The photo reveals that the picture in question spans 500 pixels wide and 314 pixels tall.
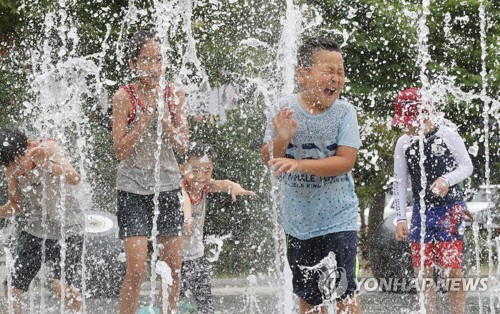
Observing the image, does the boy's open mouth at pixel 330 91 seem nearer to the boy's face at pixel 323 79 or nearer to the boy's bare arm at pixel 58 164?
the boy's face at pixel 323 79

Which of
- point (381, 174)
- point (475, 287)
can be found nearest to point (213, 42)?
point (381, 174)

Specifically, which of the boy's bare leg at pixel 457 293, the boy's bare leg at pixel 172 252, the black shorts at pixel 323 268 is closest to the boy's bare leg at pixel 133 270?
the boy's bare leg at pixel 172 252

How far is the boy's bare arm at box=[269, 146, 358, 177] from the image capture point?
12.2 feet

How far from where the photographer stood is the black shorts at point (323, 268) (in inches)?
158

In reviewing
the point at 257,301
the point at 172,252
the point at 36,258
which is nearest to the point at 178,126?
the point at 172,252

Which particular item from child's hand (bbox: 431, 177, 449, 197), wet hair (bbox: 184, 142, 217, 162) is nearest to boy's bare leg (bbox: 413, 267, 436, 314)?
child's hand (bbox: 431, 177, 449, 197)

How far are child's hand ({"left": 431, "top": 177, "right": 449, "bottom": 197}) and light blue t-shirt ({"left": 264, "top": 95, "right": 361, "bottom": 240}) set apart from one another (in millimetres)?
880

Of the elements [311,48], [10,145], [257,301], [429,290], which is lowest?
[257,301]

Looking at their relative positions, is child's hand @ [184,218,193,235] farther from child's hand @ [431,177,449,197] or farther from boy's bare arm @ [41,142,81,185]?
child's hand @ [431,177,449,197]

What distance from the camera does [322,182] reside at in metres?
4.08

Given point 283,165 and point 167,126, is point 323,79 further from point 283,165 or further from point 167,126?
point 167,126

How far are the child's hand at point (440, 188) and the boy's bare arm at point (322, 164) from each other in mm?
987

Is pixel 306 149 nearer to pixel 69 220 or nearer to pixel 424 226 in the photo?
pixel 424 226

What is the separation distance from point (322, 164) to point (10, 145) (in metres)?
2.01
